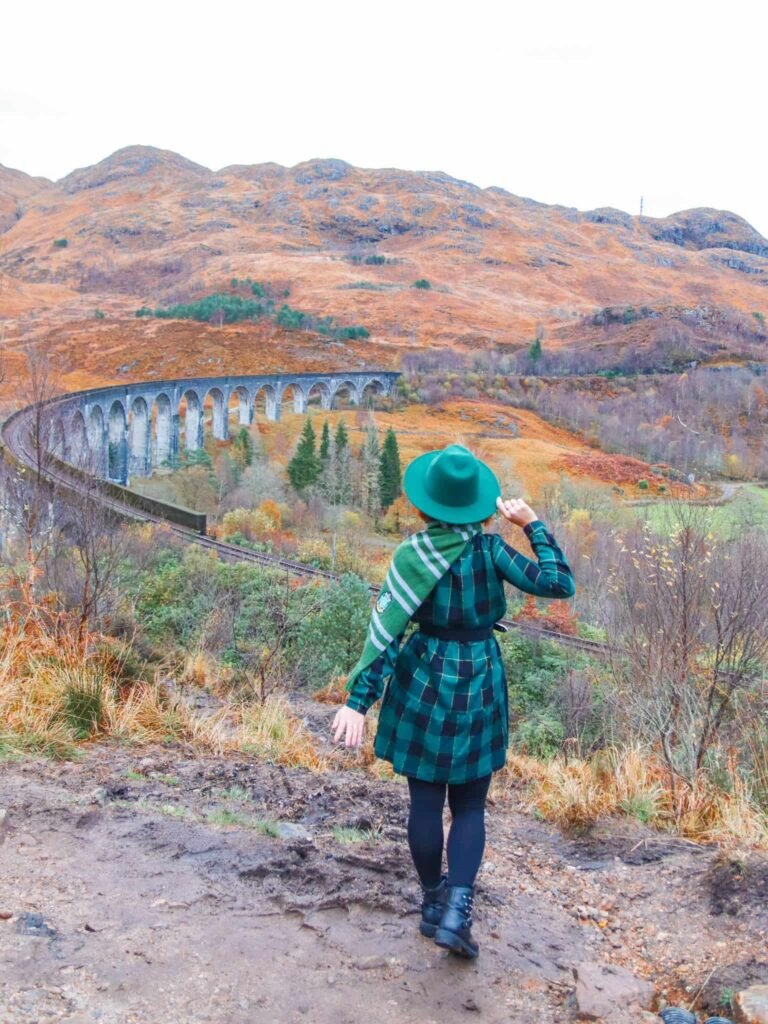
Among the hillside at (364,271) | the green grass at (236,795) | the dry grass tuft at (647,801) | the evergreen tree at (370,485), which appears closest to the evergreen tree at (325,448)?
the evergreen tree at (370,485)

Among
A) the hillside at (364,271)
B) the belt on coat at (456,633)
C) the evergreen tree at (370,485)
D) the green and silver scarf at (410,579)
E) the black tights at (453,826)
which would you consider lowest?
the evergreen tree at (370,485)

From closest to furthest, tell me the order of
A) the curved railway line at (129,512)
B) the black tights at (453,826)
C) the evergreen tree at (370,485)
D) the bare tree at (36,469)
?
the black tights at (453,826) < the bare tree at (36,469) < the curved railway line at (129,512) < the evergreen tree at (370,485)

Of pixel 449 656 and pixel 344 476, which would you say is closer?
pixel 449 656

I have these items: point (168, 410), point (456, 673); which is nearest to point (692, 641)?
point (456, 673)

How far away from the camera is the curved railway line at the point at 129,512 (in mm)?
11102

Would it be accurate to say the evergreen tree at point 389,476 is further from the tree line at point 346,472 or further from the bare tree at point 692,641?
the bare tree at point 692,641

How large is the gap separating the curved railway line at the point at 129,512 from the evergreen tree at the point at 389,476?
18121 millimetres

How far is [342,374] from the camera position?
71688 mm

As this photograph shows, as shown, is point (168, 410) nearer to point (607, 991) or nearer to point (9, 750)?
point (9, 750)

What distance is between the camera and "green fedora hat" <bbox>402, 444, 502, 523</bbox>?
2559 mm

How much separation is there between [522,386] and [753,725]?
7434 centimetres

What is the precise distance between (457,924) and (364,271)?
454 feet

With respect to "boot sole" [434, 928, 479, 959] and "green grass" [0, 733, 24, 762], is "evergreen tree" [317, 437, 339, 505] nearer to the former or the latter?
"green grass" [0, 733, 24, 762]

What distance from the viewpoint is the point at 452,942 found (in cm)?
250
